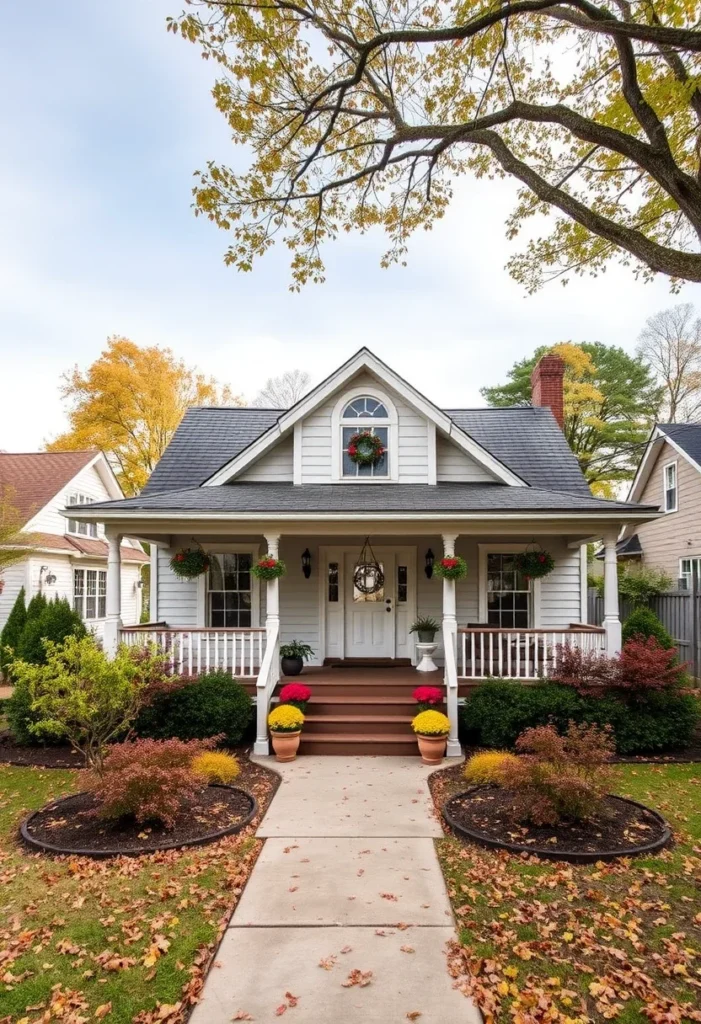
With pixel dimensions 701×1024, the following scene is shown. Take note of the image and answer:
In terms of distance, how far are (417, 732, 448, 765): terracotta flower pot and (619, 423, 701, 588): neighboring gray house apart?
35.0 ft

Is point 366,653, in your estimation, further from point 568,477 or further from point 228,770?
point 568,477

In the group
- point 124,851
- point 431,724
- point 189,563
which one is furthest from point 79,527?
point 124,851

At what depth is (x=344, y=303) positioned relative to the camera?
1858 cm

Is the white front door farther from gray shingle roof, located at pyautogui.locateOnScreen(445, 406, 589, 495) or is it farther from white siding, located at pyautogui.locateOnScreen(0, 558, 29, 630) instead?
white siding, located at pyautogui.locateOnScreen(0, 558, 29, 630)

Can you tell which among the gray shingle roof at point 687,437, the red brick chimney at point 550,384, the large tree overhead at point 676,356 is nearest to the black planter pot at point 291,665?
the red brick chimney at point 550,384

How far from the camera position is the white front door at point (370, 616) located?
11.5m

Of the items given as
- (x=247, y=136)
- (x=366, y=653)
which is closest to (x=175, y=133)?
(x=247, y=136)

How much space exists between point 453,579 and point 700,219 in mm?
5562

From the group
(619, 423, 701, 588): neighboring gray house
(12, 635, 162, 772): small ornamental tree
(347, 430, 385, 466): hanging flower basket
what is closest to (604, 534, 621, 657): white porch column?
(347, 430, 385, 466): hanging flower basket

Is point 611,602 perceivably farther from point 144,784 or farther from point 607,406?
point 607,406

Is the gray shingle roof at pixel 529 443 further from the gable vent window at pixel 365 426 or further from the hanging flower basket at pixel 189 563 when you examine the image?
the hanging flower basket at pixel 189 563

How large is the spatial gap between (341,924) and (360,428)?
8.46 meters

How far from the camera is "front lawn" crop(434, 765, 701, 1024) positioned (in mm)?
3316

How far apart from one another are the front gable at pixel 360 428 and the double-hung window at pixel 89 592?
1113 cm
